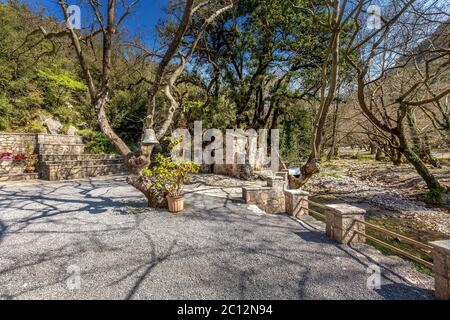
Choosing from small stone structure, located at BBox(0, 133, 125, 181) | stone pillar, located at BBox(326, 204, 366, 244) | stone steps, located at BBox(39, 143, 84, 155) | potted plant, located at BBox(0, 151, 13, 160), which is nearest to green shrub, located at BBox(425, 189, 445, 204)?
stone pillar, located at BBox(326, 204, 366, 244)

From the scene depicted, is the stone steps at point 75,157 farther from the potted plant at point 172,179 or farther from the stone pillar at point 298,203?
the stone pillar at point 298,203

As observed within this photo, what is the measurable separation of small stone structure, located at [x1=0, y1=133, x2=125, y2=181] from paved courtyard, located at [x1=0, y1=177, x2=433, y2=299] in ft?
14.4

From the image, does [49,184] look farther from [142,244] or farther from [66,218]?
[142,244]

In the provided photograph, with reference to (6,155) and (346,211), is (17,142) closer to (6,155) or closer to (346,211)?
(6,155)

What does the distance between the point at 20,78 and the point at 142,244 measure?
11.6 meters

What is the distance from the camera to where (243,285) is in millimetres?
2365

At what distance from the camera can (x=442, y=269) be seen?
2.14 m

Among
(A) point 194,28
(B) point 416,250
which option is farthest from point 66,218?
(A) point 194,28

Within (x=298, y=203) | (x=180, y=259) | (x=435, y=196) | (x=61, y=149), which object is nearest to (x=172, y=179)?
(x=180, y=259)

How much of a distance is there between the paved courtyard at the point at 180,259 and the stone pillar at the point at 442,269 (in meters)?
0.12

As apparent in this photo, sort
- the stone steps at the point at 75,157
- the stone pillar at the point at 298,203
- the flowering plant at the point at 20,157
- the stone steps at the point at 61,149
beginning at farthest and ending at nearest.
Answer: the stone steps at the point at 61,149
the stone steps at the point at 75,157
the flowering plant at the point at 20,157
the stone pillar at the point at 298,203

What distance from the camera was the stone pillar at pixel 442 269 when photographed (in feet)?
6.91

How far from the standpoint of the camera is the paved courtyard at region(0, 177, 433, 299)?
7.46ft

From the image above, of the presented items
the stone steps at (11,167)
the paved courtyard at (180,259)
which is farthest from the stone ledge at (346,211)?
the stone steps at (11,167)
